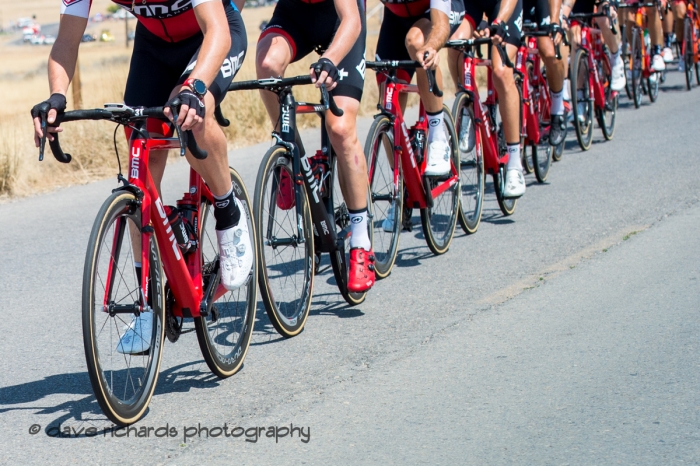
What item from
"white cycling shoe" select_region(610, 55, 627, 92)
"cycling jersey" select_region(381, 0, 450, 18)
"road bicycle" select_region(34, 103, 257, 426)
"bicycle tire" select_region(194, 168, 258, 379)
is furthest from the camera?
"white cycling shoe" select_region(610, 55, 627, 92)

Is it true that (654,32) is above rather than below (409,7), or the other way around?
below

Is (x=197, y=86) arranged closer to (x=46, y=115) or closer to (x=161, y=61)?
(x=46, y=115)

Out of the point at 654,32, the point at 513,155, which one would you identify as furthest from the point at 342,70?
the point at 654,32

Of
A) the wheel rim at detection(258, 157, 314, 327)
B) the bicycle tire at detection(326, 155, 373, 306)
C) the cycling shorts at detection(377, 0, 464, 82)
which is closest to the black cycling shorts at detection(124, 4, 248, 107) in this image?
the wheel rim at detection(258, 157, 314, 327)

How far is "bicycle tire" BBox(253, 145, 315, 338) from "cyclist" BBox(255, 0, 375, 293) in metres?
0.09

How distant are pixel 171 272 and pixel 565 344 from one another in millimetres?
2038

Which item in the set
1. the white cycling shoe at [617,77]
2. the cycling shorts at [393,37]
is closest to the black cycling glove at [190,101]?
the cycling shorts at [393,37]

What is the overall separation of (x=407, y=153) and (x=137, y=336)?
284 centimetres

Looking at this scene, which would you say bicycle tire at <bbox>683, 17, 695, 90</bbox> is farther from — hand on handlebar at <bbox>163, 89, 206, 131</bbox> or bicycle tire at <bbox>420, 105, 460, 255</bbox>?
hand on handlebar at <bbox>163, 89, 206, 131</bbox>

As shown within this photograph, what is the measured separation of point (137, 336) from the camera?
13.8ft

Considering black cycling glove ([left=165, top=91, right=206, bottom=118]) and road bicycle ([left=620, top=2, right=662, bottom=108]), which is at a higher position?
black cycling glove ([left=165, top=91, right=206, bottom=118])

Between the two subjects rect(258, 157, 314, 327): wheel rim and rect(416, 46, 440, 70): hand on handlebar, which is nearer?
rect(258, 157, 314, 327): wheel rim

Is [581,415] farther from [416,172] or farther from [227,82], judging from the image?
[416,172]

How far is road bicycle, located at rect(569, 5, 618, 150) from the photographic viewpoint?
35.2 feet
